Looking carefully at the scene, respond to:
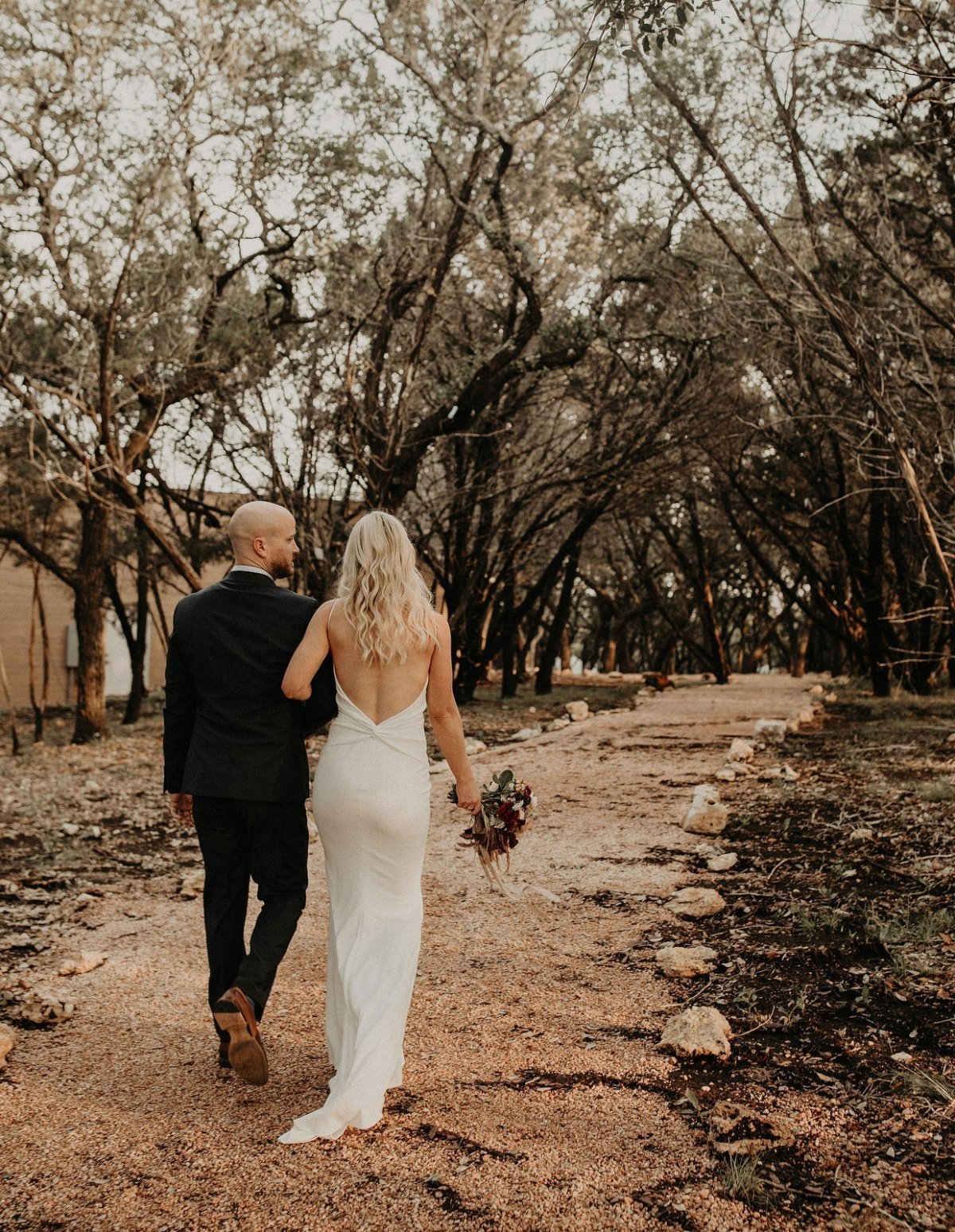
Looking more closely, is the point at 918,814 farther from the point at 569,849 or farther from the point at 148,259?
the point at 148,259

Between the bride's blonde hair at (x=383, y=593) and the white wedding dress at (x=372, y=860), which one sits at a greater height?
the bride's blonde hair at (x=383, y=593)

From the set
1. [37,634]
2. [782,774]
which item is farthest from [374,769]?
[37,634]

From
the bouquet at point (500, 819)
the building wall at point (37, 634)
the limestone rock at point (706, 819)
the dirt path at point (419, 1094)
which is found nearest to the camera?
the dirt path at point (419, 1094)

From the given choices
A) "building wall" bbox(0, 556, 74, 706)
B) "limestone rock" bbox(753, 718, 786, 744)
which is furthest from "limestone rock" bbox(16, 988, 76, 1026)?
"building wall" bbox(0, 556, 74, 706)

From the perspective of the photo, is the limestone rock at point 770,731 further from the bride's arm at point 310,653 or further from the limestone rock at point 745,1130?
the bride's arm at point 310,653

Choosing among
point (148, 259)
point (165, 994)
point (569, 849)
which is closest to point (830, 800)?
point (569, 849)

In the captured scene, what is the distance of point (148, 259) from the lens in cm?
1212

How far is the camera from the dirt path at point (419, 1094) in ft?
9.56

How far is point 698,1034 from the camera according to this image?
13.0 ft

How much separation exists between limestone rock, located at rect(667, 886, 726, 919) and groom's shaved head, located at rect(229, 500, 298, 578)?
3.02 metres

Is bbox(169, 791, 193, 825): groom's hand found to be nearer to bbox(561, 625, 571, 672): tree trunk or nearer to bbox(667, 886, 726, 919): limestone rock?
bbox(667, 886, 726, 919): limestone rock

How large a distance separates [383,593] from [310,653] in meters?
0.36

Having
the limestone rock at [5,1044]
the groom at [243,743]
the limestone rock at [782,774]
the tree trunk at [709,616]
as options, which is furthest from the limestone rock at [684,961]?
the tree trunk at [709,616]

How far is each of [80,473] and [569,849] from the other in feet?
31.9
